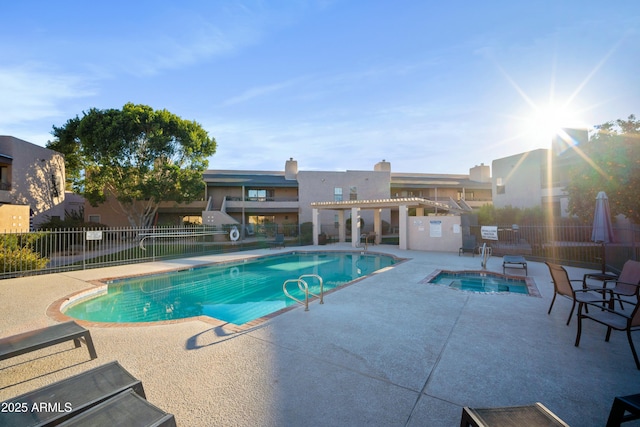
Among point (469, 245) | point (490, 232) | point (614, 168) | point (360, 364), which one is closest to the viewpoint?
point (360, 364)

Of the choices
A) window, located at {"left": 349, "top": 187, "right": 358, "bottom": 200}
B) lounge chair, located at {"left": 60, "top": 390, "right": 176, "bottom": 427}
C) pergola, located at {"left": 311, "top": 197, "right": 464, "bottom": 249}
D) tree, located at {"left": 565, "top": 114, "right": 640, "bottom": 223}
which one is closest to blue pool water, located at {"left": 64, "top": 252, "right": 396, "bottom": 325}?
pergola, located at {"left": 311, "top": 197, "right": 464, "bottom": 249}

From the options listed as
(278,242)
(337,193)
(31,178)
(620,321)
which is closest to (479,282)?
(620,321)

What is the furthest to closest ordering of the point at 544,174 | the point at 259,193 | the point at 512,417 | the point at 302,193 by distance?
the point at 259,193 → the point at 302,193 → the point at 544,174 → the point at 512,417

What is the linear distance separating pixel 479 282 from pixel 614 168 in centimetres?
677

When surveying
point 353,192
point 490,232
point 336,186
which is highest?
point 336,186

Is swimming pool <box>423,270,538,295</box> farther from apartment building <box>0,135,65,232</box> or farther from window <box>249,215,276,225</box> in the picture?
window <box>249,215,276,225</box>

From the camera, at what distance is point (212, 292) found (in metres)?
10.7

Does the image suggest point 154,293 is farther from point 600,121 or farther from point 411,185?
point 411,185

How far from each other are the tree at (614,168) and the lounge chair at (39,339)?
52.8 feet

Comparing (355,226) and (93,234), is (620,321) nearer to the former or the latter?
(93,234)

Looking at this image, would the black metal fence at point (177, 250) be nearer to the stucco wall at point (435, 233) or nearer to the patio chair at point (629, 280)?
the stucco wall at point (435, 233)

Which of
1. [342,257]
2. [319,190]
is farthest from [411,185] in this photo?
[342,257]

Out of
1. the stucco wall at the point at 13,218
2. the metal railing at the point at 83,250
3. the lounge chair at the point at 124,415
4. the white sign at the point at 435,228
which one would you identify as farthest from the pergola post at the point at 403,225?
the stucco wall at the point at 13,218

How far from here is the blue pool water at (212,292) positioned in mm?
8234
